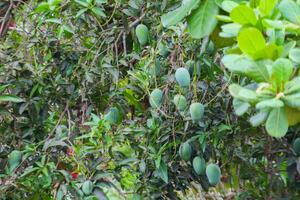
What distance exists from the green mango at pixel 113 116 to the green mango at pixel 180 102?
0.23 m

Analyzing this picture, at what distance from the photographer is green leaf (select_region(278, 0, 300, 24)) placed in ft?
3.13

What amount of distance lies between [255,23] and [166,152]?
0.88 meters

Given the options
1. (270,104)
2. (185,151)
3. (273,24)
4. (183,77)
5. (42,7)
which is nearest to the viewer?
(270,104)

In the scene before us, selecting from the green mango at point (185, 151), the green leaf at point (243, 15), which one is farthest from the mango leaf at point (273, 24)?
the green mango at point (185, 151)

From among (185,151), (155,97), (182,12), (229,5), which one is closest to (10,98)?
(155,97)

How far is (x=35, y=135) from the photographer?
6.18 feet

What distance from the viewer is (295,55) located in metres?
0.90

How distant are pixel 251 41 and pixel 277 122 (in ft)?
0.42

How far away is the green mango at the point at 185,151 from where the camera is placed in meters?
1.71

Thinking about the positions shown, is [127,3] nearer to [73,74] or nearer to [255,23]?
[73,74]

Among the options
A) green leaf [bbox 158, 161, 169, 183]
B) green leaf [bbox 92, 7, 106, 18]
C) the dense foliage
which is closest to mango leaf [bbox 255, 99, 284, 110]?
the dense foliage

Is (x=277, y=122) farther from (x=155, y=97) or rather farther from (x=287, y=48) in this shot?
(x=155, y=97)

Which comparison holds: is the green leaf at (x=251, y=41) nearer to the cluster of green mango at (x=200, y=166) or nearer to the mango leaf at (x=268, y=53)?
the mango leaf at (x=268, y=53)

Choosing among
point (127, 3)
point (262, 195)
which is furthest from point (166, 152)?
point (127, 3)
